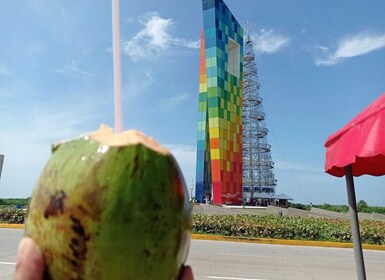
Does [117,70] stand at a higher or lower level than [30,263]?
higher

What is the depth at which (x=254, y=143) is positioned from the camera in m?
49.3

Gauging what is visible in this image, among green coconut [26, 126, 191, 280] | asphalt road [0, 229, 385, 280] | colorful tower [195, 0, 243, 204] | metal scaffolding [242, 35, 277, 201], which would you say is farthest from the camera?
metal scaffolding [242, 35, 277, 201]

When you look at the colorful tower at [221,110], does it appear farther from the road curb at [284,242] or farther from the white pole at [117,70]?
the white pole at [117,70]

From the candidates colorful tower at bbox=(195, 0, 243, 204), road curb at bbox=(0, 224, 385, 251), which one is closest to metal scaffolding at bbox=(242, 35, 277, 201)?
colorful tower at bbox=(195, 0, 243, 204)

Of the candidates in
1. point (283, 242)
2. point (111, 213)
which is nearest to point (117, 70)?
point (111, 213)

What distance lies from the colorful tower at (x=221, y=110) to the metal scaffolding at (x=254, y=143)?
60.9ft

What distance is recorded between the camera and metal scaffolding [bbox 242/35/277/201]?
158ft

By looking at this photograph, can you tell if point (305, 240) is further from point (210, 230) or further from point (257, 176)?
point (257, 176)

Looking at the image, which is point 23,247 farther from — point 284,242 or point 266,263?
point 284,242

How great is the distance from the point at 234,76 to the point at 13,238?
21.3m

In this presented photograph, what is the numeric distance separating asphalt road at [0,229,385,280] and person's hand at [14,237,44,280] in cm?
564

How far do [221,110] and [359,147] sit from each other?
80.2ft

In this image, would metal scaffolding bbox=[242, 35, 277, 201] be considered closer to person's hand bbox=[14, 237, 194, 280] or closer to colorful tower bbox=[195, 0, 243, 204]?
colorful tower bbox=[195, 0, 243, 204]

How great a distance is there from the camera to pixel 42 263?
2.56ft
